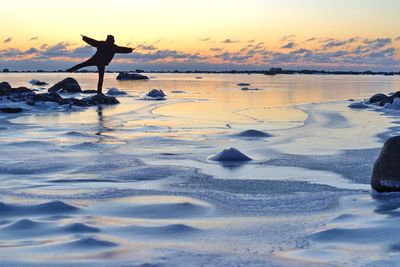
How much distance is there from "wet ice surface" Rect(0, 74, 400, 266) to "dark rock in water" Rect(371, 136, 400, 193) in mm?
154

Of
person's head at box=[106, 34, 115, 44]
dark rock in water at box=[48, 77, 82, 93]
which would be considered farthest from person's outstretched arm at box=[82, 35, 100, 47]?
dark rock in water at box=[48, 77, 82, 93]

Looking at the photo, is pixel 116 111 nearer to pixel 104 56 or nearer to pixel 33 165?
pixel 104 56

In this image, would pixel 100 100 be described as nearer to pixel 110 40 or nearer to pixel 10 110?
pixel 110 40

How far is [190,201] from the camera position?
539 centimetres

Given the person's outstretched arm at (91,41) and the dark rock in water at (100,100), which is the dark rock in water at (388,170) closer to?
the dark rock in water at (100,100)

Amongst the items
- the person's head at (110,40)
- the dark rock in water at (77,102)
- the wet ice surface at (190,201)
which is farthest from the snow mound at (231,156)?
the person's head at (110,40)

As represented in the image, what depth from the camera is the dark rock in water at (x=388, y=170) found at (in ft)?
18.6

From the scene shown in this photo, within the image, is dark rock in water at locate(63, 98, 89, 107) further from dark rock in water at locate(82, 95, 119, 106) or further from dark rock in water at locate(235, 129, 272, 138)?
dark rock in water at locate(235, 129, 272, 138)

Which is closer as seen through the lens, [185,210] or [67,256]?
[67,256]

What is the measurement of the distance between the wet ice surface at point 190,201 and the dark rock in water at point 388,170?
6.1 inches

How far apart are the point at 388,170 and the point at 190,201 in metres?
2.22

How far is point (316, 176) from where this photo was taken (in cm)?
677

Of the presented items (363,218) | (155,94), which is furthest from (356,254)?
(155,94)

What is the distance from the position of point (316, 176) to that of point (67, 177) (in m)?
3.19
